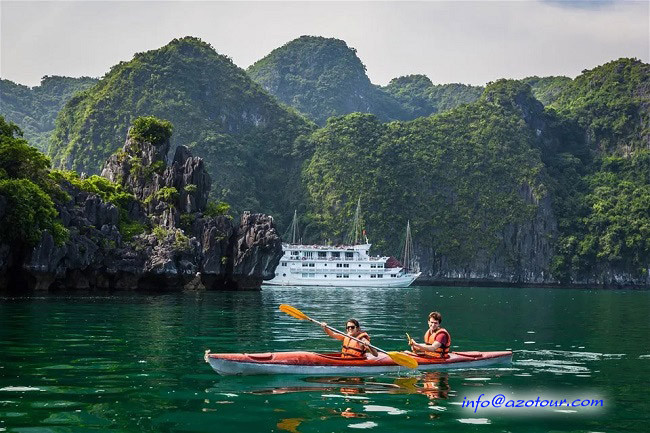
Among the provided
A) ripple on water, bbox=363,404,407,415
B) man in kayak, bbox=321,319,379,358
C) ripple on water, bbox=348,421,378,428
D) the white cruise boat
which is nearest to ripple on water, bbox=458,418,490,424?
ripple on water, bbox=363,404,407,415

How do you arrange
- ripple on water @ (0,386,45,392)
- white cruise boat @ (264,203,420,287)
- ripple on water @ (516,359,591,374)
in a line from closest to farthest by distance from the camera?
ripple on water @ (0,386,45,392) → ripple on water @ (516,359,591,374) → white cruise boat @ (264,203,420,287)

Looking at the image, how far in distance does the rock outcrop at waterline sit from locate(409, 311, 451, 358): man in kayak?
131 feet

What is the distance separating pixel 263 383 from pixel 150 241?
56.7 m

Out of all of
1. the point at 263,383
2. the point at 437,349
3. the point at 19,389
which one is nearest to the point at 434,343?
the point at 437,349

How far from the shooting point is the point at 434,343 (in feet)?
73.0

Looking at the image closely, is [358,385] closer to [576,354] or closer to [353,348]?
[353,348]

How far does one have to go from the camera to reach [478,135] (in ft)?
604

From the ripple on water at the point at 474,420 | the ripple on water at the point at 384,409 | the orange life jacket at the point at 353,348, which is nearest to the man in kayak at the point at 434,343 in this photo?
the orange life jacket at the point at 353,348

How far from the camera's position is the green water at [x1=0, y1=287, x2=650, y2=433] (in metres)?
15.1

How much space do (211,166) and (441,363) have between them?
163 meters

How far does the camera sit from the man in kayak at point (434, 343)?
22125mm

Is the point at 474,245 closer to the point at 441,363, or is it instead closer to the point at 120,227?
the point at 120,227

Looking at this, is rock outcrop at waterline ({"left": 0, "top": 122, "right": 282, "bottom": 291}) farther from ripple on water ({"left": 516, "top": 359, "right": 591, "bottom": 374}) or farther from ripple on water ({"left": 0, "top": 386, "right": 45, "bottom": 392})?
ripple on water ({"left": 516, "top": 359, "right": 591, "bottom": 374})

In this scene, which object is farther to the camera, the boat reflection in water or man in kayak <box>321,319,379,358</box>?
man in kayak <box>321,319,379,358</box>
